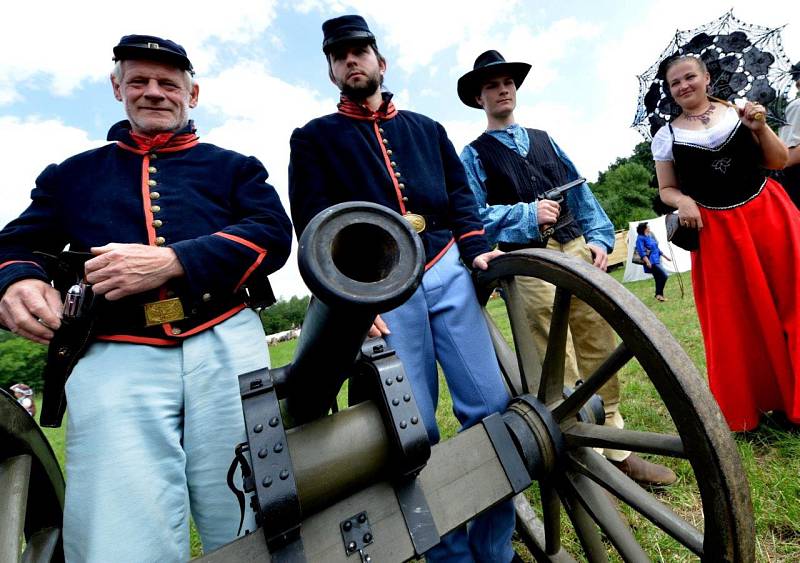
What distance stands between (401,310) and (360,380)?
0.46 metres

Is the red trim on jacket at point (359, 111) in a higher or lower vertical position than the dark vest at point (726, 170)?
higher

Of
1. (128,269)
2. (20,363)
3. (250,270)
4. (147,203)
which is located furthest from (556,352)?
(20,363)

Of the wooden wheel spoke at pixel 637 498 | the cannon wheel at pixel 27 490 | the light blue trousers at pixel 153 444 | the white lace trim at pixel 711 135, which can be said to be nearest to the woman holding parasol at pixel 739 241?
the white lace trim at pixel 711 135

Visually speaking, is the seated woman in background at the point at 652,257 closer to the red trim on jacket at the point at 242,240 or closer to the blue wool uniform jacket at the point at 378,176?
the blue wool uniform jacket at the point at 378,176

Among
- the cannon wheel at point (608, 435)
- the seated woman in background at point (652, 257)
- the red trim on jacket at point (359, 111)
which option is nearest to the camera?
the cannon wheel at point (608, 435)

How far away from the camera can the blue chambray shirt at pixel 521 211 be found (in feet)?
7.87

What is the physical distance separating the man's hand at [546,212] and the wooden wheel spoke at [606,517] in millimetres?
1296

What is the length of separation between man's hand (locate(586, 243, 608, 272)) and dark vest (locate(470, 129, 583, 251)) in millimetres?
150

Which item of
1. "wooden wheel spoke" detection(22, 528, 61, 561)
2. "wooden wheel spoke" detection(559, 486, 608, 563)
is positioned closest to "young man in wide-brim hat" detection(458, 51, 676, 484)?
"wooden wheel spoke" detection(559, 486, 608, 563)

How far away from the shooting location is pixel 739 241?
Result: 2.41m

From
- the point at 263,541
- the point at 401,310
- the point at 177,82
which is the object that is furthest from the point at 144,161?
the point at 263,541

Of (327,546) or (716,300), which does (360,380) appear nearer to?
(327,546)

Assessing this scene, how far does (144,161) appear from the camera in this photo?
1.70 m

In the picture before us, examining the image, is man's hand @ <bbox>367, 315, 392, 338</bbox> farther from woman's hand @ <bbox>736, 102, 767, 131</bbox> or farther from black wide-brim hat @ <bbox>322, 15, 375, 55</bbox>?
woman's hand @ <bbox>736, 102, 767, 131</bbox>
